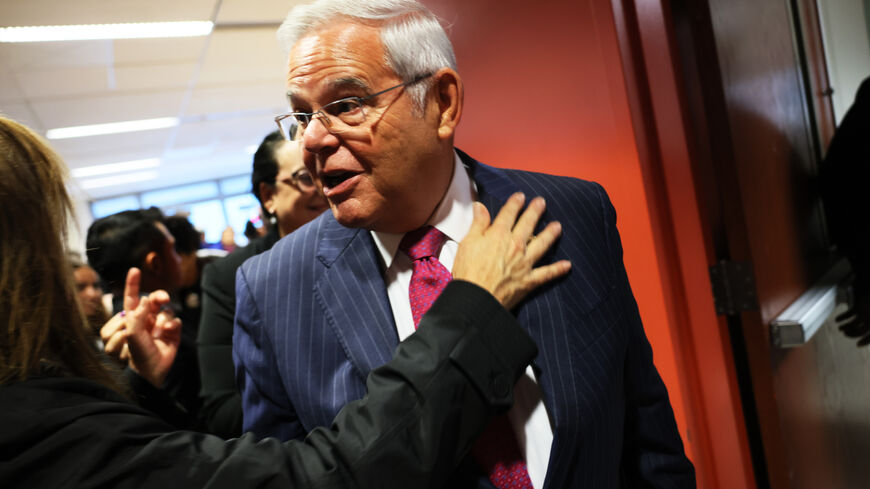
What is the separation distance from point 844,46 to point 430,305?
9.19 feet

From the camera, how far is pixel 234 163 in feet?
34.6

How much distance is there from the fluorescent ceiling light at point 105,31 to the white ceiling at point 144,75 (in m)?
0.09

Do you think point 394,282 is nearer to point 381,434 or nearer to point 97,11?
point 381,434

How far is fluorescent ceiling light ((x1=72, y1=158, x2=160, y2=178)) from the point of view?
25.8 feet

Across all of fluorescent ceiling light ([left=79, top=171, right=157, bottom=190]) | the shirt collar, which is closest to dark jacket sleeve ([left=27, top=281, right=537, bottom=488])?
the shirt collar

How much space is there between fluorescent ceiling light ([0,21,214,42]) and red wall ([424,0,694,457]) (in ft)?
9.57

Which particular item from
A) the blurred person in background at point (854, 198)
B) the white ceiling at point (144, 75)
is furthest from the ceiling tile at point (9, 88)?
the blurred person in background at point (854, 198)

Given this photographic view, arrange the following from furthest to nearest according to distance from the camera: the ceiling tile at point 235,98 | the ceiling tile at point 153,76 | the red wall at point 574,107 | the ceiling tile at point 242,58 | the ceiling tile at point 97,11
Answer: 1. the ceiling tile at point 235,98
2. the ceiling tile at point 153,76
3. the ceiling tile at point 242,58
4. the ceiling tile at point 97,11
5. the red wall at point 574,107

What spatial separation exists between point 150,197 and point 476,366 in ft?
39.2

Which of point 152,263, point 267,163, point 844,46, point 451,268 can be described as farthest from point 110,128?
point 844,46

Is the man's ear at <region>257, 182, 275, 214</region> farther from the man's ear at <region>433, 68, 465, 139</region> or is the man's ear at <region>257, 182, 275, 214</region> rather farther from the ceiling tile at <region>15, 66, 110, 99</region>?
the ceiling tile at <region>15, 66, 110, 99</region>

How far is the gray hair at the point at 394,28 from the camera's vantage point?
91cm

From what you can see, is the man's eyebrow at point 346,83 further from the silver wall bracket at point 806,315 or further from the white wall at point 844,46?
the white wall at point 844,46

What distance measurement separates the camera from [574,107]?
1.51 m
